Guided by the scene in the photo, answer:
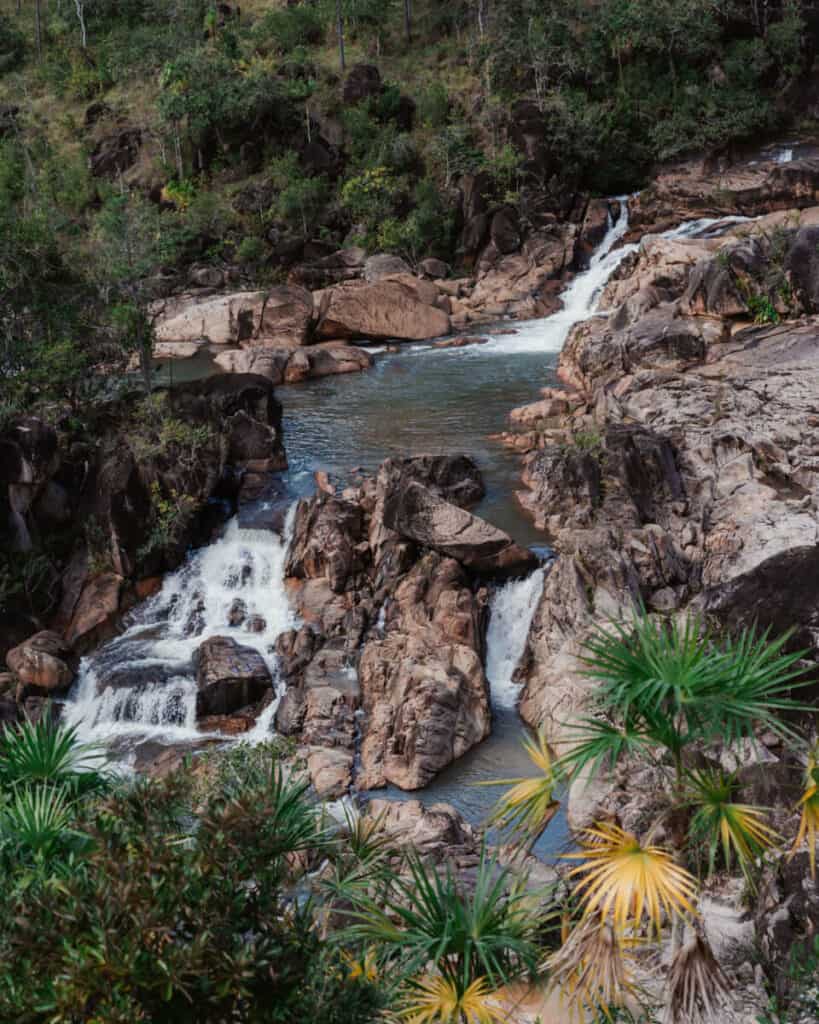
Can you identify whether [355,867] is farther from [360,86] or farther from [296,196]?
[360,86]

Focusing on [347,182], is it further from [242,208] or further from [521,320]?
[521,320]

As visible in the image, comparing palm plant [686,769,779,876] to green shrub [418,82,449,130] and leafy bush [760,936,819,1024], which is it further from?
green shrub [418,82,449,130]

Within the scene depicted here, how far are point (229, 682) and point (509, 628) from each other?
517cm

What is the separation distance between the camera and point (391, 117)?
49375 millimetres

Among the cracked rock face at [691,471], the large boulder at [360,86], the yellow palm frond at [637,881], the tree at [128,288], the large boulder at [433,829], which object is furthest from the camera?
the large boulder at [360,86]

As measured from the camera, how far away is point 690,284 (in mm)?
28047

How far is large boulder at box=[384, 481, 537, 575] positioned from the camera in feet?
60.0

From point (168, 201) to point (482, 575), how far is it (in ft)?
125

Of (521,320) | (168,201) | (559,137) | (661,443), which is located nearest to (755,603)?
(661,443)

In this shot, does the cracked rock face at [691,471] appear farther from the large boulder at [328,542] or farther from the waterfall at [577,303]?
the waterfall at [577,303]

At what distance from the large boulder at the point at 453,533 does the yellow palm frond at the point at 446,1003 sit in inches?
467

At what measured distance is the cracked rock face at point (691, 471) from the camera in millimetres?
15758

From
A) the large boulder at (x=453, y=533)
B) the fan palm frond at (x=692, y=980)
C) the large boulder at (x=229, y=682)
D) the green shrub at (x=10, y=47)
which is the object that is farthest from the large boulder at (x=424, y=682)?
the green shrub at (x=10, y=47)

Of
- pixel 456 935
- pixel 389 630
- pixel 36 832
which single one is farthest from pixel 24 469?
pixel 456 935
